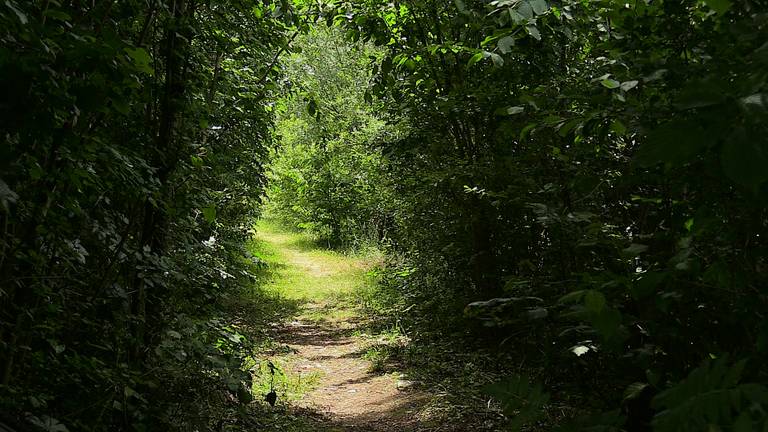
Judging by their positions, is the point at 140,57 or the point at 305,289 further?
the point at 305,289

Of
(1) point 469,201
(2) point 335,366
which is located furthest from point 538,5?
(2) point 335,366

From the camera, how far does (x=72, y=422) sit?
2576 mm

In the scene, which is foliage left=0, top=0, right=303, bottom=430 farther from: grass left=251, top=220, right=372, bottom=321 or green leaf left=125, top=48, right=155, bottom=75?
grass left=251, top=220, right=372, bottom=321

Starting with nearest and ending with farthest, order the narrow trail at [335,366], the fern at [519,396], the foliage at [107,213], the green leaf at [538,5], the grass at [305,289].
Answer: the fern at [519,396] < the foliage at [107,213] < the green leaf at [538,5] < the narrow trail at [335,366] < the grass at [305,289]

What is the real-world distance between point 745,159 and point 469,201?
562 cm

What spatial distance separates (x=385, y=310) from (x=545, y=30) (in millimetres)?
6283

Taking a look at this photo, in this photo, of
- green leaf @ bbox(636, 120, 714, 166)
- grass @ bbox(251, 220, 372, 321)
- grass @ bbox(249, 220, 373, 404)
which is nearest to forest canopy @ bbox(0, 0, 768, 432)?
green leaf @ bbox(636, 120, 714, 166)

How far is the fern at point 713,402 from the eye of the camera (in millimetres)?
1007

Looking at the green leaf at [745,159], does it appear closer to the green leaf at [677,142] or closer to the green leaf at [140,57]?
the green leaf at [677,142]

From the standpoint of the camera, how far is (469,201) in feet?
21.9

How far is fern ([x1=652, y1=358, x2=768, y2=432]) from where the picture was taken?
3.30 ft

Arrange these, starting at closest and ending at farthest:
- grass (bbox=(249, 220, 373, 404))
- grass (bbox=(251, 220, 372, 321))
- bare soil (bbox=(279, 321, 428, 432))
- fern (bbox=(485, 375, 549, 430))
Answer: fern (bbox=(485, 375, 549, 430)), bare soil (bbox=(279, 321, 428, 432)), grass (bbox=(249, 220, 373, 404)), grass (bbox=(251, 220, 372, 321))

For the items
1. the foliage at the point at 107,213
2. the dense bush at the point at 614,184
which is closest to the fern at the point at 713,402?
the dense bush at the point at 614,184

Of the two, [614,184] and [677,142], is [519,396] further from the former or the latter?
[614,184]
